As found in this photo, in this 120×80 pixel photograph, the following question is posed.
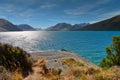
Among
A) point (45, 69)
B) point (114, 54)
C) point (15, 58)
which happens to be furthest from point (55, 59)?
point (15, 58)

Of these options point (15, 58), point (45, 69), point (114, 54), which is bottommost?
point (45, 69)

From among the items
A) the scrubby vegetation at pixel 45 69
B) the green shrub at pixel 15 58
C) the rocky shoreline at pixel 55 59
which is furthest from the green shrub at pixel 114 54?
the green shrub at pixel 15 58

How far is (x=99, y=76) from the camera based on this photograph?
870 centimetres

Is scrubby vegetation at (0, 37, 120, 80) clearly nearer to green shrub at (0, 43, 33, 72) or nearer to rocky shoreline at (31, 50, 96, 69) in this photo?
green shrub at (0, 43, 33, 72)

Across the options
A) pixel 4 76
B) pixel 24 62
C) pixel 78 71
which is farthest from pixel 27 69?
pixel 4 76

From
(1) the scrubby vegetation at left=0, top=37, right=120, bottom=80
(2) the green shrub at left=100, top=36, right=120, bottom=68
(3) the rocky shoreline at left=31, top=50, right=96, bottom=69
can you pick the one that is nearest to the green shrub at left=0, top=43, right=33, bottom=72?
(1) the scrubby vegetation at left=0, top=37, right=120, bottom=80

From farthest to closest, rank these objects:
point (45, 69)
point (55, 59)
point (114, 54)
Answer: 1. point (55, 59)
2. point (114, 54)
3. point (45, 69)

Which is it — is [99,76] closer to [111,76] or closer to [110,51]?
[111,76]

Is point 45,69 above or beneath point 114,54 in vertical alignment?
beneath

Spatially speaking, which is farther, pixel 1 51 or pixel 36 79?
pixel 1 51

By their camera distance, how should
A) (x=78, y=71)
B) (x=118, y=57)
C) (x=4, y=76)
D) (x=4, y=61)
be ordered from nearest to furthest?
(x=4, y=76), (x=78, y=71), (x=4, y=61), (x=118, y=57)

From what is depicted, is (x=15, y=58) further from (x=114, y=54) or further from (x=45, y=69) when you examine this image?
(x=114, y=54)

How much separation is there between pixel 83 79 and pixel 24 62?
26.2 feet

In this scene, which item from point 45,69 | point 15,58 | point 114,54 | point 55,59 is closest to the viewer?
point 15,58
